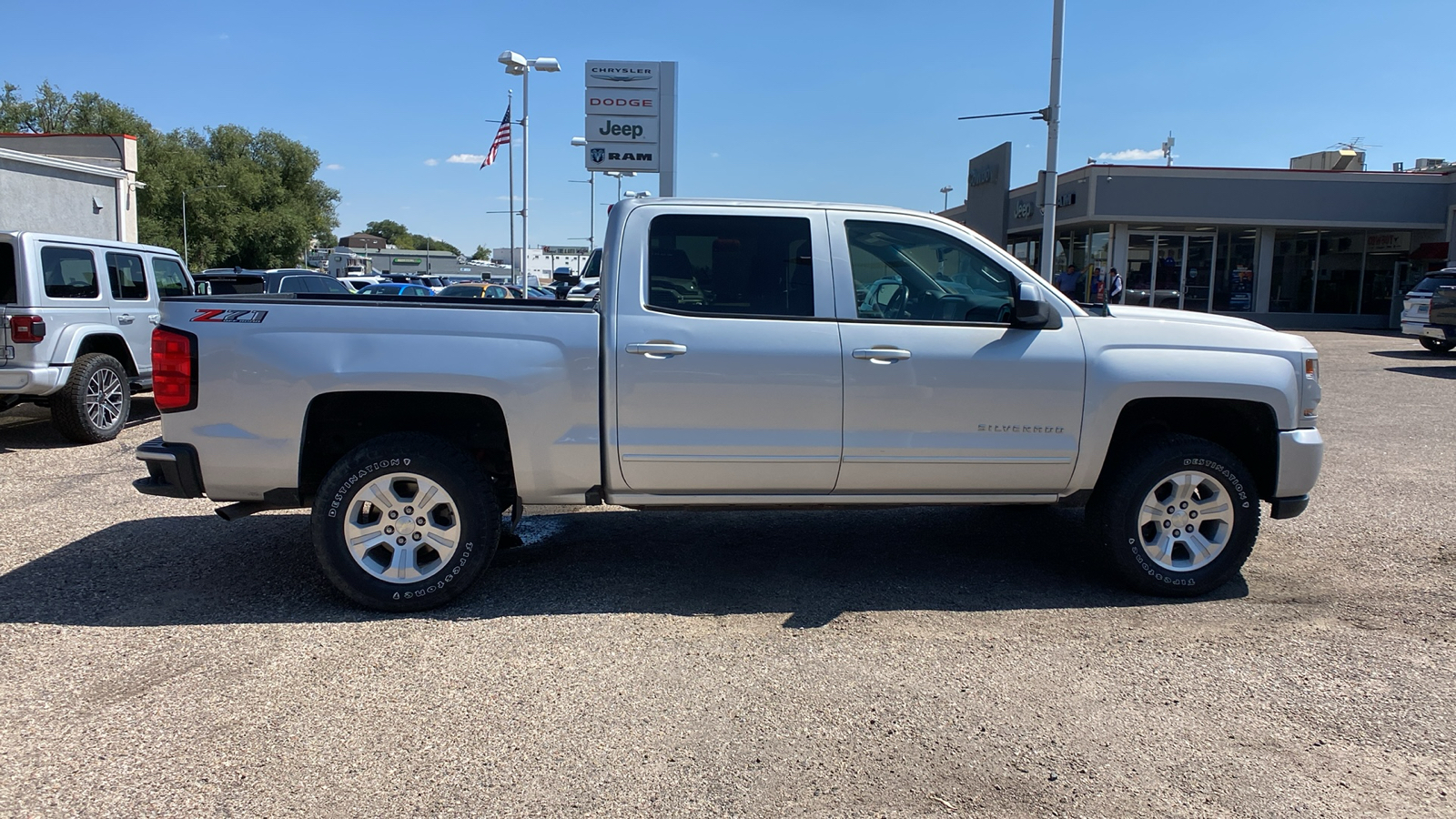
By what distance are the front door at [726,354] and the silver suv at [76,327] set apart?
6.71 m

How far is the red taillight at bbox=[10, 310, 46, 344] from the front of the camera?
840cm

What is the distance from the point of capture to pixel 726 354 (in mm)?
4598

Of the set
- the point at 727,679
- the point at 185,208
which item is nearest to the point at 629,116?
the point at 727,679

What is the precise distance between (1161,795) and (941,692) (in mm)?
910

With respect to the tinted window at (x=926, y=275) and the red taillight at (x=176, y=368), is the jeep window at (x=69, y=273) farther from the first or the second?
the tinted window at (x=926, y=275)

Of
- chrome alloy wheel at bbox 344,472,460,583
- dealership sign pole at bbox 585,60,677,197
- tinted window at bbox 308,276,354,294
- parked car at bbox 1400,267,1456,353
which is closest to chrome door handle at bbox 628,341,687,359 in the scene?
chrome alloy wheel at bbox 344,472,460,583

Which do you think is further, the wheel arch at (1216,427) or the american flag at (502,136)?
A: the american flag at (502,136)

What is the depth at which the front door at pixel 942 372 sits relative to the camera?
4.71 meters

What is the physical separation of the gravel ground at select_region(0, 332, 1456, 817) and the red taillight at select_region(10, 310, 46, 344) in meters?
2.83

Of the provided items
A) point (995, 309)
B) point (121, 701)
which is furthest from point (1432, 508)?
point (121, 701)

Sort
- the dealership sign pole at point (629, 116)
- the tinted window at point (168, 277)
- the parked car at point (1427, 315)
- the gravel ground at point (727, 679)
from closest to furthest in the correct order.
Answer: the gravel ground at point (727, 679), the tinted window at point (168, 277), the dealership sign pole at point (629, 116), the parked car at point (1427, 315)

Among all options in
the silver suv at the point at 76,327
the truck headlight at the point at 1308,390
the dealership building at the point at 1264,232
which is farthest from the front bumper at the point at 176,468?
the dealership building at the point at 1264,232

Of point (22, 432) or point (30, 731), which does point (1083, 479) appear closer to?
point (30, 731)

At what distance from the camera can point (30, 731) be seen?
3.40 meters
